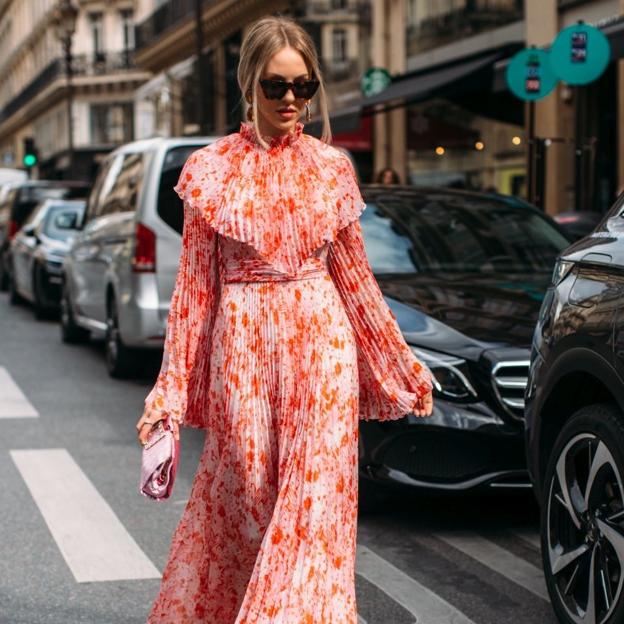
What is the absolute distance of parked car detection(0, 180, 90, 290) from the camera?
22156 mm

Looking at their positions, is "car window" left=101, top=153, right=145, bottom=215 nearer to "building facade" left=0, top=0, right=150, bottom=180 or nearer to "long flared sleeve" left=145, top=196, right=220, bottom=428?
"long flared sleeve" left=145, top=196, right=220, bottom=428

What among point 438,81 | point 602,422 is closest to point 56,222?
point 438,81

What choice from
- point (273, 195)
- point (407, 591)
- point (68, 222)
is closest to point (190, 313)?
point (273, 195)

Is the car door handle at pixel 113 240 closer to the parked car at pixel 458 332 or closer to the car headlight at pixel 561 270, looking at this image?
the parked car at pixel 458 332

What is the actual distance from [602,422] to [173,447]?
1.39 m

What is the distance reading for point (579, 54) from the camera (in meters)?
11.4

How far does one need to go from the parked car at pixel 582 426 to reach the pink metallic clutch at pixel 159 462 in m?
1.34

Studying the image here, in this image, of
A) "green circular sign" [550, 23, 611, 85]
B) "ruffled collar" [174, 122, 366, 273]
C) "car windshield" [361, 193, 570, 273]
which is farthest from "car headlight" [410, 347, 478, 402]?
"green circular sign" [550, 23, 611, 85]

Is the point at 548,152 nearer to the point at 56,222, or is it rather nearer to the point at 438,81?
the point at 438,81

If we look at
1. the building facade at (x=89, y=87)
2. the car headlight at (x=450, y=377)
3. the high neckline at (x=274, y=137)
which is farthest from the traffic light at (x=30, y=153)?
the high neckline at (x=274, y=137)

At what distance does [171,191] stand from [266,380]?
23.8 feet

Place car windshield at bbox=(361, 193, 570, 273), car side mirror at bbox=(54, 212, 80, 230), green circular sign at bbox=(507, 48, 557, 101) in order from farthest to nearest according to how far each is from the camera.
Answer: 1. car side mirror at bbox=(54, 212, 80, 230)
2. green circular sign at bbox=(507, 48, 557, 101)
3. car windshield at bbox=(361, 193, 570, 273)

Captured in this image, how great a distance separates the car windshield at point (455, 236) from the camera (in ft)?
25.4

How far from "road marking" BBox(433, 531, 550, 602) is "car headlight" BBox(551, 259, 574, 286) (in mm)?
1116
